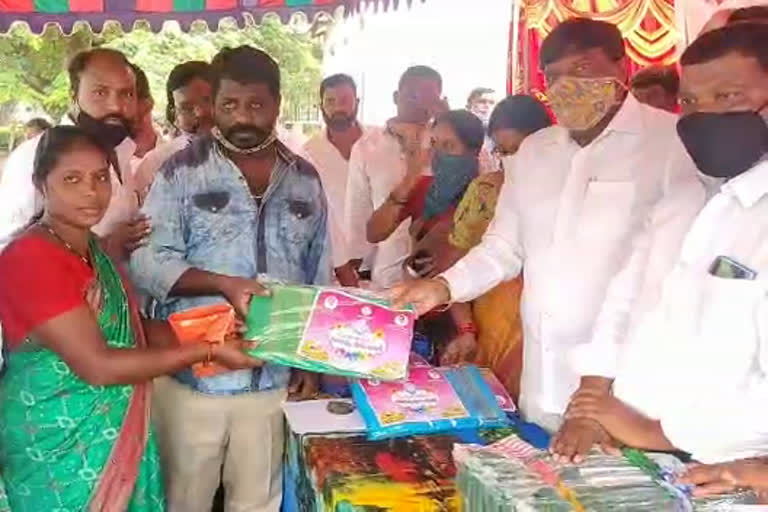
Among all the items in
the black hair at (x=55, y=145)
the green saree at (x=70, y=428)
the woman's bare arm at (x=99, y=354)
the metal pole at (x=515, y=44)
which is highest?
the metal pole at (x=515, y=44)

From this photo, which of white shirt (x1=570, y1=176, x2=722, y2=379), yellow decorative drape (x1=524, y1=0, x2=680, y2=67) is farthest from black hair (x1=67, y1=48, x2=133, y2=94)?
yellow decorative drape (x1=524, y1=0, x2=680, y2=67)

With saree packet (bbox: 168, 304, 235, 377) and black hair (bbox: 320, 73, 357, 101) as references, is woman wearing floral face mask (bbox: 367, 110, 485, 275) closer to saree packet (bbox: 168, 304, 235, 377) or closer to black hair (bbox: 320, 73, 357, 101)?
saree packet (bbox: 168, 304, 235, 377)

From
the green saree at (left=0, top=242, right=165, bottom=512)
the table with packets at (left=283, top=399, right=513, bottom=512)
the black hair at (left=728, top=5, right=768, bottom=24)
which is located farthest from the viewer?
the black hair at (left=728, top=5, right=768, bottom=24)

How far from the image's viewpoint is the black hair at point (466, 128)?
9.25 ft

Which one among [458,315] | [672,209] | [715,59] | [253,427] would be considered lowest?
[253,427]

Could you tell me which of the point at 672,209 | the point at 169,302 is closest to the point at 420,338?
the point at 169,302

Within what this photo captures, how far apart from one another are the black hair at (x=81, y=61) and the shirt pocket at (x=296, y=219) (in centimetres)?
75

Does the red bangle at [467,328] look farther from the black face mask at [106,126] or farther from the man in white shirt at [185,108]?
the man in white shirt at [185,108]

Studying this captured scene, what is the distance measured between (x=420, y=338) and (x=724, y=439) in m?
1.33

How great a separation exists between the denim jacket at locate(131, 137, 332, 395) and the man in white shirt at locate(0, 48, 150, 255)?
0.43ft

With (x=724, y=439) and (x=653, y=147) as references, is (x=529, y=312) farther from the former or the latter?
(x=724, y=439)

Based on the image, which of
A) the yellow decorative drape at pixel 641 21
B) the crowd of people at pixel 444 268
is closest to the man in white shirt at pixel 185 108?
the crowd of people at pixel 444 268

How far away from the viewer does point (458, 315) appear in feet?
8.28

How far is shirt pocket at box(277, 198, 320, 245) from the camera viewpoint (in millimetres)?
2402
